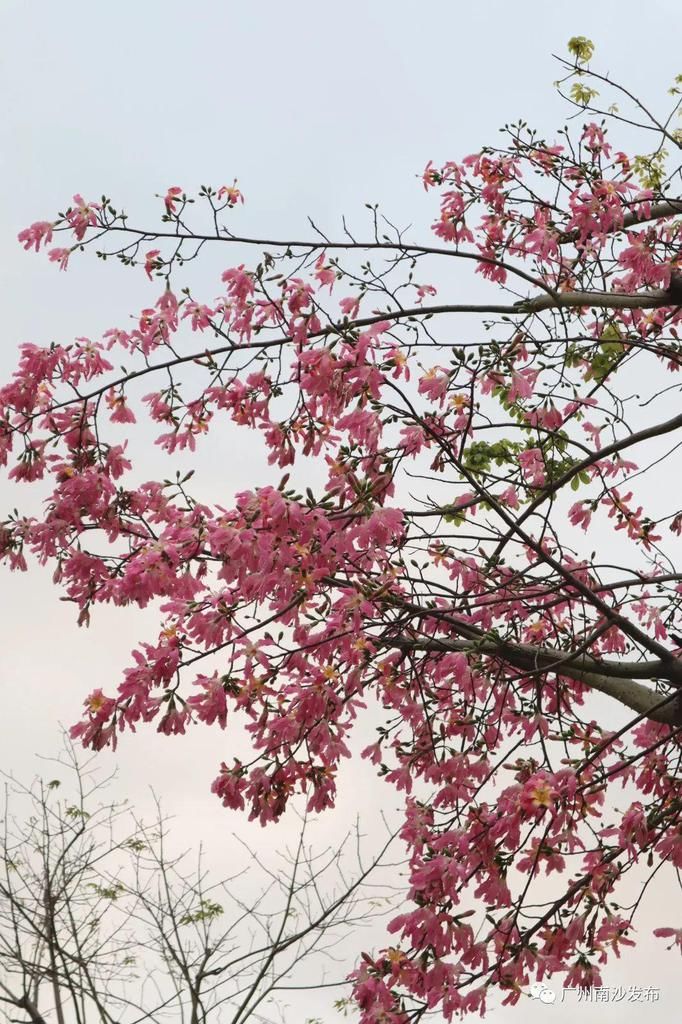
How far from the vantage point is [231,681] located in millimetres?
3209

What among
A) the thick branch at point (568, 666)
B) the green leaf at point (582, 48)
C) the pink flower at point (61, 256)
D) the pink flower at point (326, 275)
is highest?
the green leaf at point (582, 48)

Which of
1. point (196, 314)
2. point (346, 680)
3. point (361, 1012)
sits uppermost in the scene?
point (196, 314)

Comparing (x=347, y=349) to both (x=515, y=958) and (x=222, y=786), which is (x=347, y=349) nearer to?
(x=222, y=786)

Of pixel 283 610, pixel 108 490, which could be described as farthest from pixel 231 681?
pixel 108 490

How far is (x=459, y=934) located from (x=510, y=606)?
172 centimetres

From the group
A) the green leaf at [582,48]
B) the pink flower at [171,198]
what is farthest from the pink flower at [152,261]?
the green leaf at [582,48]

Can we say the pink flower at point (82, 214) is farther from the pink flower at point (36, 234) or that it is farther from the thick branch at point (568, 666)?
the thick branch at point (568, 666)

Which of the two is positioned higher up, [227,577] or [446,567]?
[446,567]

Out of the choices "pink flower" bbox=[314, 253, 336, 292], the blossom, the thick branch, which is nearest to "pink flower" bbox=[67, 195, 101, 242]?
the blossom

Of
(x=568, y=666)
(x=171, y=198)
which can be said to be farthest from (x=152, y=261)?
(x=568, y=666)

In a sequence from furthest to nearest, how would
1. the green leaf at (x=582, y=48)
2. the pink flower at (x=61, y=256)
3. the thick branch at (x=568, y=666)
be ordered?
1. the green leaf at (x=582, y=48)
2. the pink flower at (x=61, y=256)
3. the thick branch at (x=568, y=666)

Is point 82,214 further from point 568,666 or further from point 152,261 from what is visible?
point 568,666

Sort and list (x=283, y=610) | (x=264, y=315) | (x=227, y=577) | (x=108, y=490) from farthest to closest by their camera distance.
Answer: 1. (x=264, y=315)
2. (x=108, y=490)
3. (x=283, y=610)
4. (x=227, y=577)

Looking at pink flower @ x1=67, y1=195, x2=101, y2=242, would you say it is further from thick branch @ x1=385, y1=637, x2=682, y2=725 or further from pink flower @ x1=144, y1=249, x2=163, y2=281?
thick branch @ x1=385, y1=637, x2=682, y2=725
